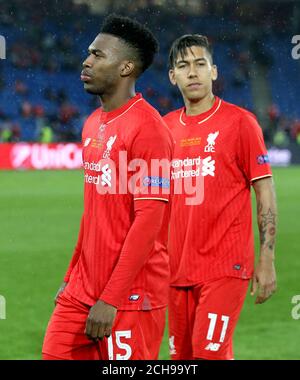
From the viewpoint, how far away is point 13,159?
85.8 ft

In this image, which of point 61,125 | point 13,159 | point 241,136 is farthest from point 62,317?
point 61,125

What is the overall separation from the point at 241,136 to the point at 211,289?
33.0 inches

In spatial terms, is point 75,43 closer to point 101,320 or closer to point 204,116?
point 204,116

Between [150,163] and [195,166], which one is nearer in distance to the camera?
[150,163]

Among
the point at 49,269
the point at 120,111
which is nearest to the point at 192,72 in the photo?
the point at 120,111

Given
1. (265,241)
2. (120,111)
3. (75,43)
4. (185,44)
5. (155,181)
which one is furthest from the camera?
(75,43)

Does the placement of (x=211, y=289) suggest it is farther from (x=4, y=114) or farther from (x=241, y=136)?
(x=4, y=114)

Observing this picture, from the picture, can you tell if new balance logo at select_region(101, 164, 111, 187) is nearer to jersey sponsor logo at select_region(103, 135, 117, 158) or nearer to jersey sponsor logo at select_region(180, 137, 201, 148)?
jersey sponsor logo at select_region(103, 135, 117, 158)

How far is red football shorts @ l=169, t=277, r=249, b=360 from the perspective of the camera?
4438 mm

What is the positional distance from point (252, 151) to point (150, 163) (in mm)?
1199

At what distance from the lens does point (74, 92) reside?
34.7 m

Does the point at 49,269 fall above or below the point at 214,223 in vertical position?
below

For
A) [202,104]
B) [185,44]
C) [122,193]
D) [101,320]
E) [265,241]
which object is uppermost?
[185,44]

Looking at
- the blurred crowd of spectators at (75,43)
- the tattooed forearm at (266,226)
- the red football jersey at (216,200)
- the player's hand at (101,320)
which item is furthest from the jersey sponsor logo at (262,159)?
the blurred crowd of spectators at (75,43)
